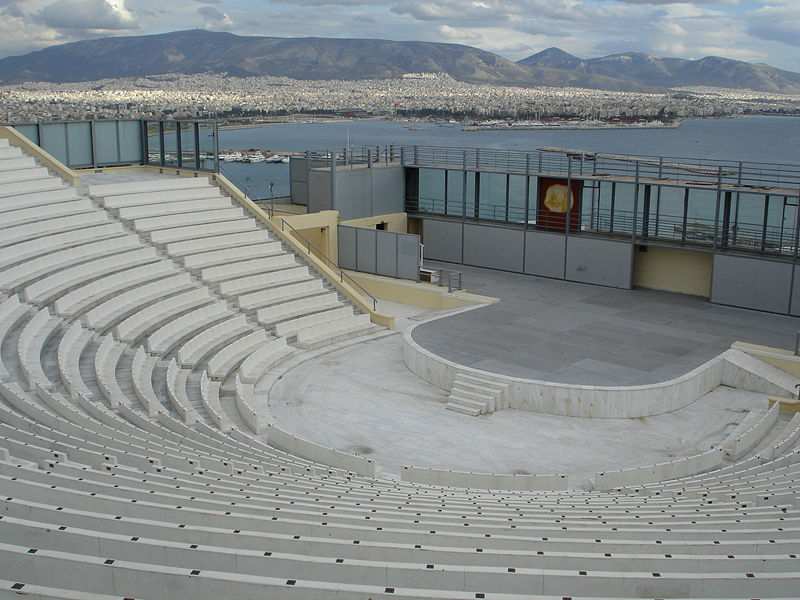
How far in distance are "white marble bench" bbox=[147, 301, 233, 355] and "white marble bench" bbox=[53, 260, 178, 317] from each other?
5.66 ft

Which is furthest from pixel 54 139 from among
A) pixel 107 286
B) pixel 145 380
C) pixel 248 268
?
pixel 145 380

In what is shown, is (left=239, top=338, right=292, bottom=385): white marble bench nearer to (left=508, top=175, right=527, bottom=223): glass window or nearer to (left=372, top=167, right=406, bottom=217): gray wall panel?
(left=372, top=167, right=406, bottom=217): gray wall panel

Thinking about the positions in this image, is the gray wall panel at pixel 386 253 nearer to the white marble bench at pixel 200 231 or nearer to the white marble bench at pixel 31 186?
the white marble bench at pixel 200 231

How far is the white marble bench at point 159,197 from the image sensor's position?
91.0 feet

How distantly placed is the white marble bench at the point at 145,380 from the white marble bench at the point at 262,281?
553cm

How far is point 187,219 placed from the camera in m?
28.5

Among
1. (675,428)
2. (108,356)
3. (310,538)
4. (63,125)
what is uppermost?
(63,125)

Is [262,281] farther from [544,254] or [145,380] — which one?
[544,254]

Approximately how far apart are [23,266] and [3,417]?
→ 1004cm

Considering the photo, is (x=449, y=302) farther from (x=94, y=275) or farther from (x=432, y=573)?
(x=432, y=573)

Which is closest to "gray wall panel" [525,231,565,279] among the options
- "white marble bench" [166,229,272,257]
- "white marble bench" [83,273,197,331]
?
"white marble bench" [166,229,272,257]

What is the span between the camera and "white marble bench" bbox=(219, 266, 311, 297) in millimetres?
25812

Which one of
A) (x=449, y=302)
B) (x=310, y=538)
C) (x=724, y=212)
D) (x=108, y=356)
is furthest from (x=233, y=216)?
(x=310, y=538)

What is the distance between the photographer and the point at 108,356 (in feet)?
63.9
